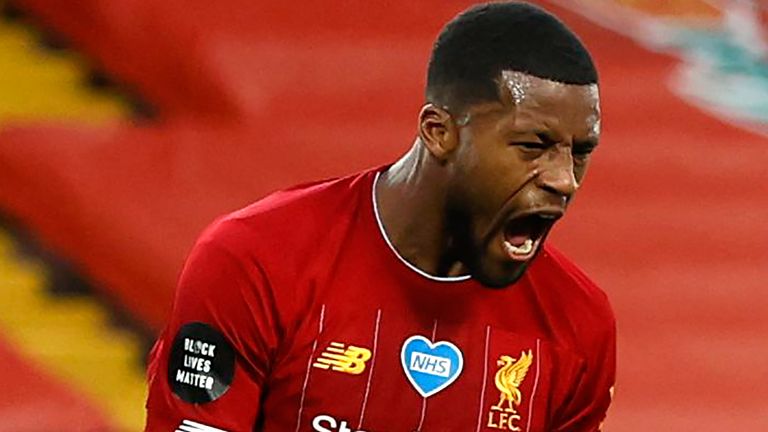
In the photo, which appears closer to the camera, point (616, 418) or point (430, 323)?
point (430, 323)

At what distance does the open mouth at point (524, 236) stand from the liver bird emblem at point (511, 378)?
137mm

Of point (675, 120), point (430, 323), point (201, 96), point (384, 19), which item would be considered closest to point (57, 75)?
point (201, 96)

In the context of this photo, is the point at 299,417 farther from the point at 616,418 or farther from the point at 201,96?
the point at 201,96

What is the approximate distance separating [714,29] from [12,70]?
1.19 metres

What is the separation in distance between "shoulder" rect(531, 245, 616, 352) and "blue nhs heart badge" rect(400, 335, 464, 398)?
98 millimetres

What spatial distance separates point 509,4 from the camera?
1.47 meters

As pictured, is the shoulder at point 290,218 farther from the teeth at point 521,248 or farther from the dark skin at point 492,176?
the teeth at point 521,248

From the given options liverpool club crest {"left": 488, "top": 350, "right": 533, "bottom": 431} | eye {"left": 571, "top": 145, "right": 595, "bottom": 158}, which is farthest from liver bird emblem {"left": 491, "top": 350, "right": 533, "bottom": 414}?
eye {"left": 571, "top": 145, "right": 595, "bottom": 158}

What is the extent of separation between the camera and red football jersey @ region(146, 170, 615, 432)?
1.47m

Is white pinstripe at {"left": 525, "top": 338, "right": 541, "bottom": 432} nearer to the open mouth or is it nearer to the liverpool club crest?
the liverpool club crest

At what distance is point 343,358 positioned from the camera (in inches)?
59.6

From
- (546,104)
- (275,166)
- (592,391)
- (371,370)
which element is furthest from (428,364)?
(275,166)

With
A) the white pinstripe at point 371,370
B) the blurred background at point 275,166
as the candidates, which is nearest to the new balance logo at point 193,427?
the white pinstripe at point 371,370

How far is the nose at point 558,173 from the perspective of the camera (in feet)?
4.63
